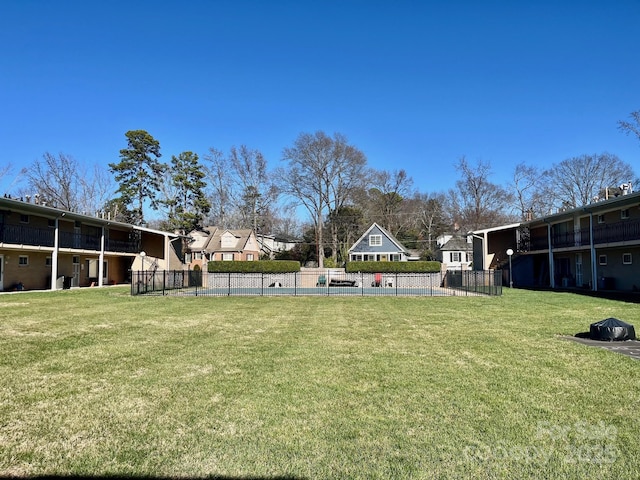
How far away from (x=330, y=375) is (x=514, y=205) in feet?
169

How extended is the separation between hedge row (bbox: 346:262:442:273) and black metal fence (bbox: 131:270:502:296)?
0.53m

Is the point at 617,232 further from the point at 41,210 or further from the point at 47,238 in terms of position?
the point at 47,238

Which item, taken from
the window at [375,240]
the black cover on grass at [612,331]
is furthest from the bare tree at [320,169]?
the black cover on grass at [612,331]

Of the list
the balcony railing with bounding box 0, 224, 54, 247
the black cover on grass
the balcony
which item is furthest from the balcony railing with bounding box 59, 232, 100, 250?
the balcony

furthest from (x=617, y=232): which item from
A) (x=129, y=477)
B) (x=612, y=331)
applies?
(x=129, y=477)

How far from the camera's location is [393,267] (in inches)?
1262

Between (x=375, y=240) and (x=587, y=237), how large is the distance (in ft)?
75.8

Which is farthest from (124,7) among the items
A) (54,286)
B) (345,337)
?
(54,286)

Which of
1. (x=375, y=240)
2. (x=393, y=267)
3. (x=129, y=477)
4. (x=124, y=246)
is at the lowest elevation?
(x=129, y=477)

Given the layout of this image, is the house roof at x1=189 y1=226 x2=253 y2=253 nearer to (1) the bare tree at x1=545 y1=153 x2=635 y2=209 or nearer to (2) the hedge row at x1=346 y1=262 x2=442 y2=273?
(2) the hedge row at x1=346 y1=262 x2=442 y2=273

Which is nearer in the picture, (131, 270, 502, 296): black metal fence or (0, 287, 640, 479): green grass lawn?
(0, 287, 640, 479): green grass lawn

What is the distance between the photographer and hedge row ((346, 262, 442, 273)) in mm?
30344

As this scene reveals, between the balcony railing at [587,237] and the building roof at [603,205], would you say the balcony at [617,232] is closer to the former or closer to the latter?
the balcony railing at [587,237]

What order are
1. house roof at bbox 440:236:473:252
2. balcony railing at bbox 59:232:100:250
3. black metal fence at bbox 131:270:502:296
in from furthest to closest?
1. house roof at bbox 440:236:473:252
2. balcony railing at bbox 59:232:100:250
3. black metal fence at bbox 131:270:502:296
